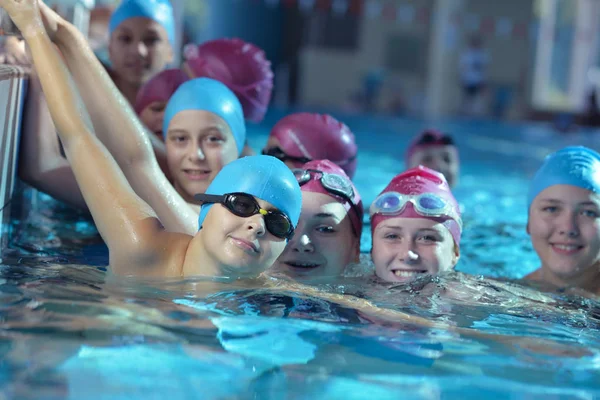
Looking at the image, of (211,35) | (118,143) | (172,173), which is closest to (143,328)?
(118,143)

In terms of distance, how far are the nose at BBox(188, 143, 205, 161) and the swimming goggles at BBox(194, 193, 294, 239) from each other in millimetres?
1025

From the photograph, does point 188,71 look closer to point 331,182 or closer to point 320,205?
point 331,182

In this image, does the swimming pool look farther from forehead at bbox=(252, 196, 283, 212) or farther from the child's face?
the child's face

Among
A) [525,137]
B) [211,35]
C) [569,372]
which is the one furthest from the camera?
[211,35]

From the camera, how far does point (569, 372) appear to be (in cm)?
270

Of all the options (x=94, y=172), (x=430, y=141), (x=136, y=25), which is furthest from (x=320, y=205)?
(x=430, y=141)

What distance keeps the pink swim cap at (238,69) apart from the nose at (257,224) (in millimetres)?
2558

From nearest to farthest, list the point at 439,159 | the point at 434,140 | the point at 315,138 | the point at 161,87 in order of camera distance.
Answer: the point at 315,138 → the point at 161,87 → the point at 439,159 → the point at 434,140

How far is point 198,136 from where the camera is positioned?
168 inches

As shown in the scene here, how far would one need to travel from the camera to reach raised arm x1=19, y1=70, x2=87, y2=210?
4.27 m

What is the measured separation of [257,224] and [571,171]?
2.01 metres

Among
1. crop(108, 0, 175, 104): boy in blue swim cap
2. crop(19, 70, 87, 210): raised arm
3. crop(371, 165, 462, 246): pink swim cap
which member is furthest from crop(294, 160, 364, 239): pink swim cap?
crop(108, 0, 175, 104): boy in blue swim cap

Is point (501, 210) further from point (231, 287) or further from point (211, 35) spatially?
point (211, 35)

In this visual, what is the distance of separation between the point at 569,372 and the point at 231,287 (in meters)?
1.33
